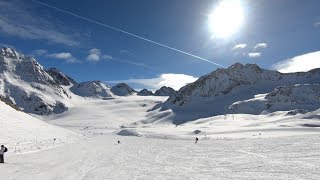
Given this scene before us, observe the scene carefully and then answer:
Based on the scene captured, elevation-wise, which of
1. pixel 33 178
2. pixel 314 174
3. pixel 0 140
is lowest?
pixel 314 174

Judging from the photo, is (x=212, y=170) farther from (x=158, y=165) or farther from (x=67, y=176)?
(x=67, y=176)

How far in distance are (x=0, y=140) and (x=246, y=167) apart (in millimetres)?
27919

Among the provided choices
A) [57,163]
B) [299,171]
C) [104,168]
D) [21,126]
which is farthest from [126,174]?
[21,126]

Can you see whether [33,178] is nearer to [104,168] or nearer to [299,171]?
[104,168]

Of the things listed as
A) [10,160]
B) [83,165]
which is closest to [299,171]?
[83,165]

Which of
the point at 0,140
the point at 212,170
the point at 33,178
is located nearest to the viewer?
the point at 33,178

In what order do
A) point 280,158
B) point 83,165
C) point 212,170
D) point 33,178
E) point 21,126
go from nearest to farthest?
1. point 33,178
2. point 212,170
3. point 83,165
4. point 280,158
5. point 21,126

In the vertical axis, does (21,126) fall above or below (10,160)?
above

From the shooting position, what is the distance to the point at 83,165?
105 feet

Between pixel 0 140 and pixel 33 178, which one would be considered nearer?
pixel 33 178

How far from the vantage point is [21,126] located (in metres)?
57.9

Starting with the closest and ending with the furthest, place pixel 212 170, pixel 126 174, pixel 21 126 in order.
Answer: pixel 126 174 → pixel 212 170 → pixel 21 126

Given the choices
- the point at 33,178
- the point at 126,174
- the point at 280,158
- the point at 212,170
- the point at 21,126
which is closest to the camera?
the point at 33,178

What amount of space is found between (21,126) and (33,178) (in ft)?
116
